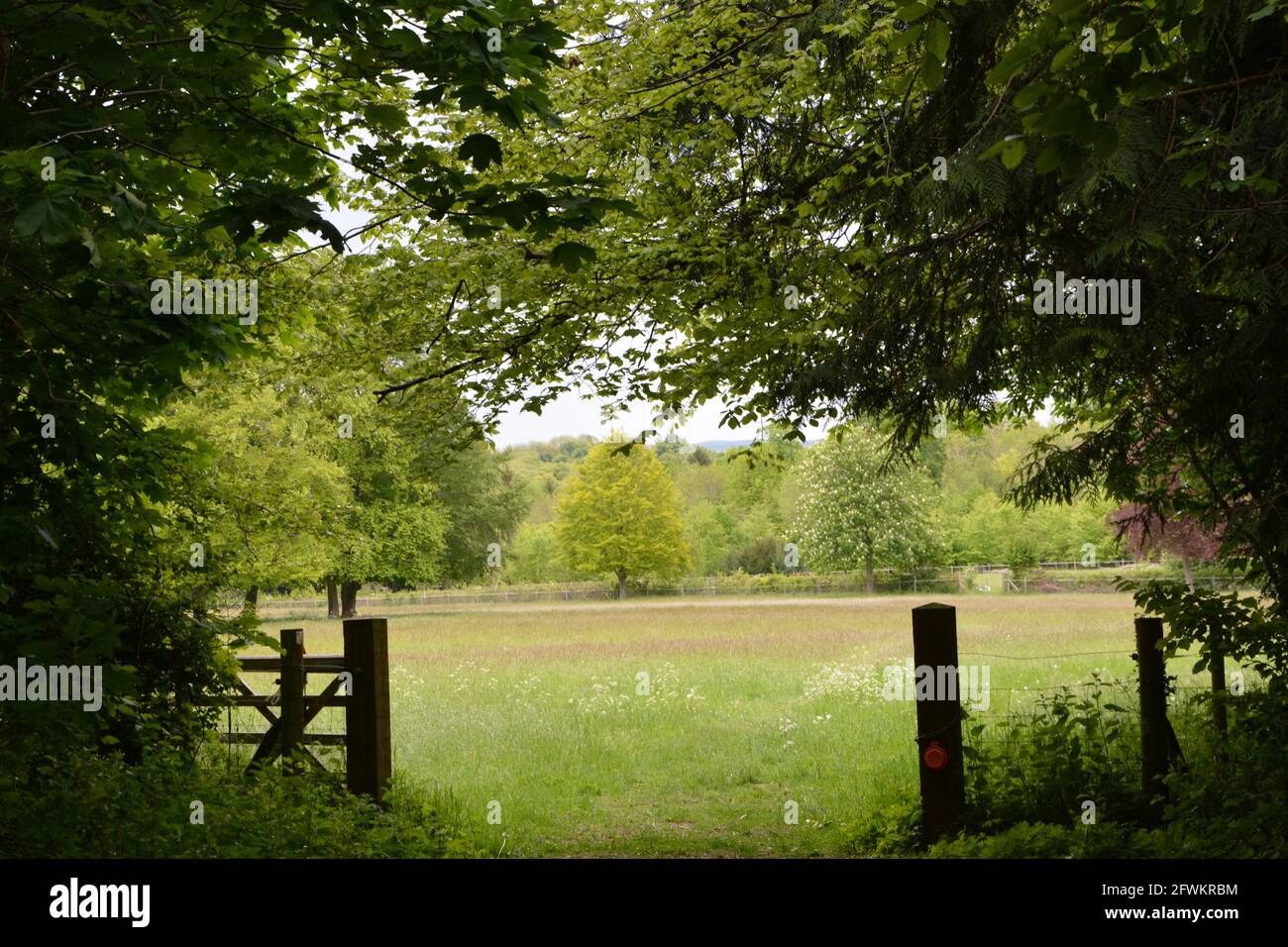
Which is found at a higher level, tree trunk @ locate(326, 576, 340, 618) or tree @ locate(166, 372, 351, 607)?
tree @ locate(166, 372, 351, 607)

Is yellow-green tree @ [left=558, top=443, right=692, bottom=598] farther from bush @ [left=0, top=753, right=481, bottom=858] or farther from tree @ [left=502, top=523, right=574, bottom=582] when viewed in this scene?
bush @ [left=0, top=753, right=481, bottom=858]

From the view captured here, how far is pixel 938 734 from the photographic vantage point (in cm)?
603

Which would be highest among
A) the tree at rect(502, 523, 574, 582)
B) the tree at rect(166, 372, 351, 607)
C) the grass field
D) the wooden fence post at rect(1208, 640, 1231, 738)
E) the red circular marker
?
the tree at rect(166, 372, 351, 607)

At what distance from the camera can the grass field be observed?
8.15 m

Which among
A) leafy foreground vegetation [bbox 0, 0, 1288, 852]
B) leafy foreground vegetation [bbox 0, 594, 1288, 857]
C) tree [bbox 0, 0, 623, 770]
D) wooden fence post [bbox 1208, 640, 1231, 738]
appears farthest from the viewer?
wooden fence post [bbox 1208, 640, 1231, 738]

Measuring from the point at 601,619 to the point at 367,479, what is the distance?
8.11 meters

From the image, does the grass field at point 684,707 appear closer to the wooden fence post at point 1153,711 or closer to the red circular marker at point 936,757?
the red circular marker at point 936,757

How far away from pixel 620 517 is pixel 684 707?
15.1 ft

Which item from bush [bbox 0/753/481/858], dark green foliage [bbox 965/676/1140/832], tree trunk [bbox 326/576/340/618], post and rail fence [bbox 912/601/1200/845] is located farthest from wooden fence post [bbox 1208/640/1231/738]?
tree trunk [bbox 326/576/340/618]

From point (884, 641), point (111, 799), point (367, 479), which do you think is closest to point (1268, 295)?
point (111, 799)

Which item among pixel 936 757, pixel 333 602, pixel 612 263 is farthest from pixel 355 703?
pixel 333 602

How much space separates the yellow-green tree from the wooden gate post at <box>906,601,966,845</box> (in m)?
10.5

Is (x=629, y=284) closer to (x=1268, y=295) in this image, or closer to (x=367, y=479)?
(x=1268, y=295)

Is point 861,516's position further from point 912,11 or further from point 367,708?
point 912,11
